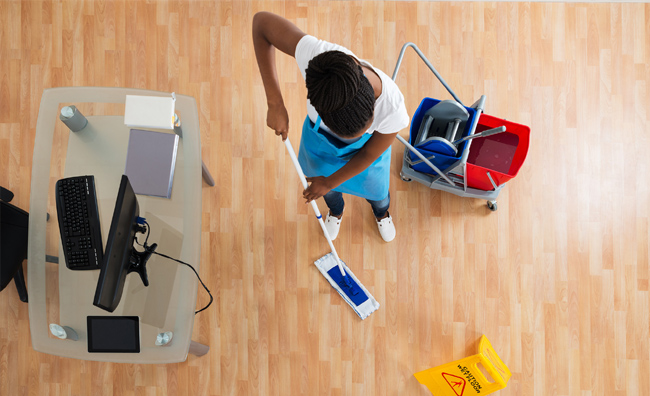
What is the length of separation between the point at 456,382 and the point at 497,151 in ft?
3.91

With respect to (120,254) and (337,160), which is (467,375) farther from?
(120,254)

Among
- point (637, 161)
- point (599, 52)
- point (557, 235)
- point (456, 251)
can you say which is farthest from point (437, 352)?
point (599, 52)

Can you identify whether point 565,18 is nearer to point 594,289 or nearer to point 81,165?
point 594,289

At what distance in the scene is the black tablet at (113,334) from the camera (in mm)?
1620

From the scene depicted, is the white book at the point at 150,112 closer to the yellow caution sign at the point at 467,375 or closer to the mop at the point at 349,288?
the mop at the point at 349,288

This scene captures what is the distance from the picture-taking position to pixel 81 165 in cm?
186

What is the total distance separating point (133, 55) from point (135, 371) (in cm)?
181

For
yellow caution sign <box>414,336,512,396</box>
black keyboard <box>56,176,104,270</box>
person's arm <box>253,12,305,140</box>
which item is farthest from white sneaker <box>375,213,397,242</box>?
black keyboard <box>56,176,104,270</box>

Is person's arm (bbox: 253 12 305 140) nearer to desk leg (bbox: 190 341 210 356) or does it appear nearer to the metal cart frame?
the metal cart frame

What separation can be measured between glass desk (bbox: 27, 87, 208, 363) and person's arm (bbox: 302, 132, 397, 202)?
562mm

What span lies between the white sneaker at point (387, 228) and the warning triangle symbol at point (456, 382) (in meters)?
0.77

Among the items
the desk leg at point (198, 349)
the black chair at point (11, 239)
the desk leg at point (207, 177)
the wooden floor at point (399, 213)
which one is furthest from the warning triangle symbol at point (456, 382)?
the black chair at point (11, 239)

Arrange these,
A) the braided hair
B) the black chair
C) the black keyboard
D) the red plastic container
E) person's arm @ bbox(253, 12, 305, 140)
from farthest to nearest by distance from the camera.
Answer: the red plastic container < the black chair < the black keyboard < person's arm @ bbox(253, 12, 305, 140) < the braided hair

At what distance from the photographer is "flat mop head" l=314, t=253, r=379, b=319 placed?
233 centimetres
